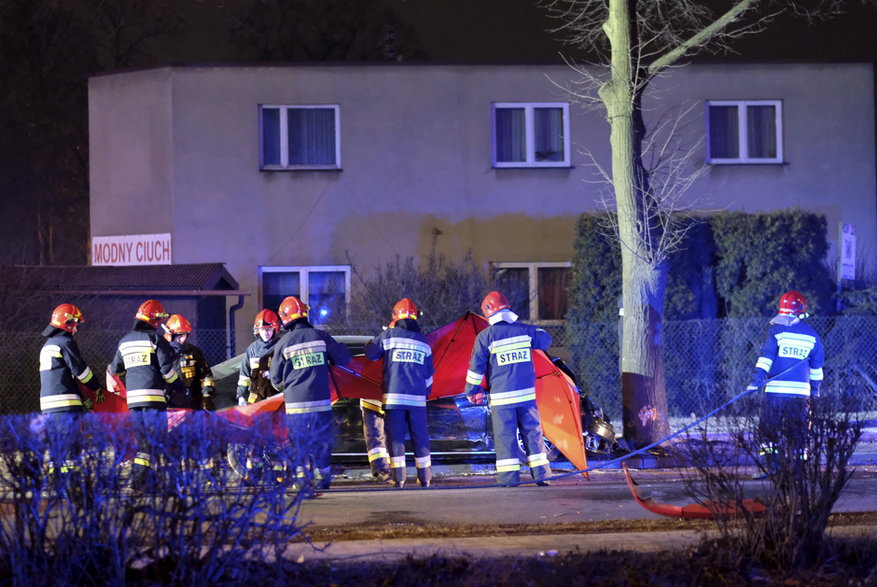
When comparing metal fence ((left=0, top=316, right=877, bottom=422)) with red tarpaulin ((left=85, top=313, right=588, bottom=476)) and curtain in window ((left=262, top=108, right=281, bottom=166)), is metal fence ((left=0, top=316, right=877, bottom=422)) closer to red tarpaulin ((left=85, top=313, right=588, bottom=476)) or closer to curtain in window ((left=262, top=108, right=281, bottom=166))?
curtain in window ((left=262, top=108, right=281, bottom=166))

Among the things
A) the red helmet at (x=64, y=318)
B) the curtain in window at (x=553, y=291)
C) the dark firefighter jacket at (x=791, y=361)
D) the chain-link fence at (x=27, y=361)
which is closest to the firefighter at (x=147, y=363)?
the red helmet at (x=64, y=318)

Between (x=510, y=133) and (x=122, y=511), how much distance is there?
50.1ft

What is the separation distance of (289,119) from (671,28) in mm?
8506

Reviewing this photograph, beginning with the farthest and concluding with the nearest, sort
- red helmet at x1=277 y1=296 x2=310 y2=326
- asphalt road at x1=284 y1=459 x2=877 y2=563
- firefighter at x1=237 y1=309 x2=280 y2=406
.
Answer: firefighter at x1=237 y1=309 x2=280 y2=406, red helmet at x1=277 y1=296 x2=310 y2=326, asphalt road at x1=284 y1=459 x2=877 y2=563

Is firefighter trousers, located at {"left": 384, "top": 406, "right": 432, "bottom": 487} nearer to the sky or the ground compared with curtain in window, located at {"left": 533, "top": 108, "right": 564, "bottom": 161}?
nearer to the ground

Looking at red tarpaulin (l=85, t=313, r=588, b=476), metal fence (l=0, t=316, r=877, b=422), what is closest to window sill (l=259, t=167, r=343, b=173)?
metal fence (l=0, t=316, r=877, b=422)

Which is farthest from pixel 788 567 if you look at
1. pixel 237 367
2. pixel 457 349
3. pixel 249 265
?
pixel 249 265

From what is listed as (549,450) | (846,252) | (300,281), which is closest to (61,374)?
(549,450)

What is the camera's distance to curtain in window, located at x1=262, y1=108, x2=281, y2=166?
19.8m

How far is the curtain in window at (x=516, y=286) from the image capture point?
17.5 meters

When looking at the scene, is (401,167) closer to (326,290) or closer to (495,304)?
(326,290)

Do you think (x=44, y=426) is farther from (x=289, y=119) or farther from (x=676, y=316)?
(x=289, y=119)

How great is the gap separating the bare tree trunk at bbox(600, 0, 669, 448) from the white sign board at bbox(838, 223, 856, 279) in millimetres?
3707

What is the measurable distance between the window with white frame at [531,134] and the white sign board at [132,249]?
624 cm
